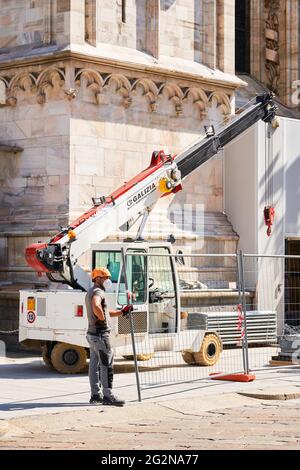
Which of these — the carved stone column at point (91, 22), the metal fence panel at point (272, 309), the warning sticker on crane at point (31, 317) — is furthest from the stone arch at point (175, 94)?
the warning sticker on crane at point (31, 317)

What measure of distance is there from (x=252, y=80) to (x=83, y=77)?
28.7ft

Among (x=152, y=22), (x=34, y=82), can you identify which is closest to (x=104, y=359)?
(x=34, y=82)

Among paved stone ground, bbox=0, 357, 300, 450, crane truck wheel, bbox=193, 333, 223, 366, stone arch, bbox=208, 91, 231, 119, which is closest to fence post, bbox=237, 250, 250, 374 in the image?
paved stone ground, bbox=0, 357, 300, 450

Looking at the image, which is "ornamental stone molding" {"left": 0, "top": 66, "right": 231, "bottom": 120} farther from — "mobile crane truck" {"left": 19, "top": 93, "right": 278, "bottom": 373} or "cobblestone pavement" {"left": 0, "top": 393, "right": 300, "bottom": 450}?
"cobblestone pavement" {"left": 0, "top": 393, "right": 300, "bottom": 450}

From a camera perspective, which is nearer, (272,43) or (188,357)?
(188,357)

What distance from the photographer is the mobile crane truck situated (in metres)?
20.3

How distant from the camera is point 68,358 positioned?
20578 millimetres

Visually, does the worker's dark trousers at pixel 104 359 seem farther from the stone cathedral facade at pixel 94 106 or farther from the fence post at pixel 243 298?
the stone cathedral facade at pixel 94 106

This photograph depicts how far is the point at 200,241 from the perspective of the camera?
26859mm

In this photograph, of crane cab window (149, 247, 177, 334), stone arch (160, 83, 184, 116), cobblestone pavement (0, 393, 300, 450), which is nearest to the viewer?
cobblestone pavement (0, 393, 300, 450)

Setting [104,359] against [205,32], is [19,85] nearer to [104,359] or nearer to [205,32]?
[205,32]

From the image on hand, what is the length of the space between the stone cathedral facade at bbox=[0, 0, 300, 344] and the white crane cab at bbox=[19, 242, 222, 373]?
341 centimetres

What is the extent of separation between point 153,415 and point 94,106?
417 inches

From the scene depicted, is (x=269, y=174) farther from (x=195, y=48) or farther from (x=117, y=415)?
(x=117, y=415)
